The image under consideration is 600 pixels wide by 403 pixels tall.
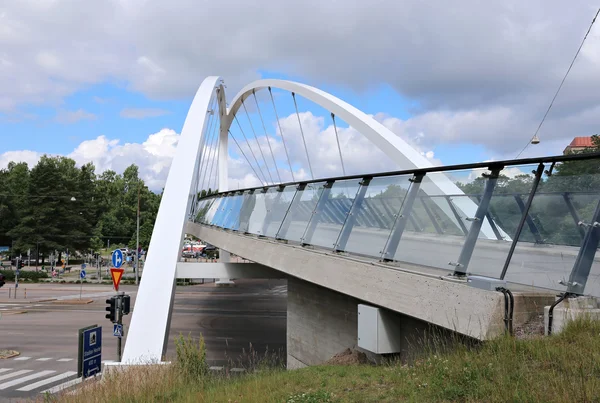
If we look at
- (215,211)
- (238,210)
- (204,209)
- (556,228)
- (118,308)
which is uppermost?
(204,209)

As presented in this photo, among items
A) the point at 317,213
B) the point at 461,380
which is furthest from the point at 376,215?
the point at 461,380

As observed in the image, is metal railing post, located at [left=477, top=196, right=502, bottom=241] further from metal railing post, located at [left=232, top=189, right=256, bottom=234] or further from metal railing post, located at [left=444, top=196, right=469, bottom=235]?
metal railing post, located at [left=232, top=189, right=256, bottom=234]

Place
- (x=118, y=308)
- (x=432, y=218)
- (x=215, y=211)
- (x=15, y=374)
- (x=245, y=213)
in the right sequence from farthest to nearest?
1. (x=215, y=211)
2. (x=15, y=374)
3. (x=245, y=213)
4. (x=118, y=308)
5. (x=432, y=218)

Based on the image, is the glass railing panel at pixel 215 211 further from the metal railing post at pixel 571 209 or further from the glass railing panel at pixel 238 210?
the metal railing post at pixel 571 209

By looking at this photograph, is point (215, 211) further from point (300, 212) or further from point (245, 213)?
point (300, 212)

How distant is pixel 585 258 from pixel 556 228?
0.45 meters

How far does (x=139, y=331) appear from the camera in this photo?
11.9m

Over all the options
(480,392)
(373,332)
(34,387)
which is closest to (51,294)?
(34,387)

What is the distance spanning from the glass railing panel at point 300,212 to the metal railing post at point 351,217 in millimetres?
1416

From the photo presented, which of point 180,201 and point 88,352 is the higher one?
point 180,201

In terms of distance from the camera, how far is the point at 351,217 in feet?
26.2

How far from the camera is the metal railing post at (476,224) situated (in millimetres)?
5254

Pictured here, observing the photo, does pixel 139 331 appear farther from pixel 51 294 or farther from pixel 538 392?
pixel 51 294

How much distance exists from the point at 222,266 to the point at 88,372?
5958mm
